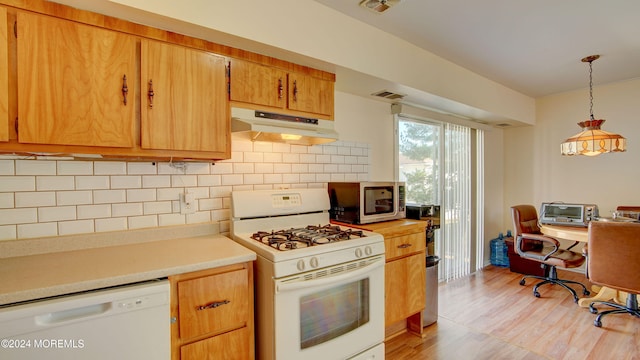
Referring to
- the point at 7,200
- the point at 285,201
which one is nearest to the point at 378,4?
the point at 285,201

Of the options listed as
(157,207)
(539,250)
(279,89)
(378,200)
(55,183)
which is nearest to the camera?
(55,183)

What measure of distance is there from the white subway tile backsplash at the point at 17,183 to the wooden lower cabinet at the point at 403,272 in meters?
1.95

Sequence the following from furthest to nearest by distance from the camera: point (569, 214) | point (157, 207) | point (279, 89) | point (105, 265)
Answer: point (569, 214) → point (279, 89) → point (157, 207) → point (105, 265)

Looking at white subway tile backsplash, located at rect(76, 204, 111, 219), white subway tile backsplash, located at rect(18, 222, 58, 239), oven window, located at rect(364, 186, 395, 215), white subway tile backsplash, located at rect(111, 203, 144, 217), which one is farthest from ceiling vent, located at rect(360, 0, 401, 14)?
white subway tile backsplash, located at rect(18, 222, 58, 239)

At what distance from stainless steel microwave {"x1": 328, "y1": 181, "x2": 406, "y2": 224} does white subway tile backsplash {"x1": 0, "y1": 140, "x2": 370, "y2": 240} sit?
1.03ft

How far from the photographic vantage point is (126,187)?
5.73 ft

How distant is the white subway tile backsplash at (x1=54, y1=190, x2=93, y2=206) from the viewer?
1579 millimetres

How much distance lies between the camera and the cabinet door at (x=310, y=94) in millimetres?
2037

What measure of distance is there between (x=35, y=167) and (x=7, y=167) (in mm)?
102

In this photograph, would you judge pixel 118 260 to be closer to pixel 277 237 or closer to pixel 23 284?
pixel 23 284

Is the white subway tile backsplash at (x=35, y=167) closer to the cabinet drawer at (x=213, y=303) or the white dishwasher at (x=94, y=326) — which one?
the white dishwasher at (x=94, y=326)

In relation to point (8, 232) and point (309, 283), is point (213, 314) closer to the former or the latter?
point (309, 283)

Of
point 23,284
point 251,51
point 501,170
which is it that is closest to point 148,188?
point 23,284

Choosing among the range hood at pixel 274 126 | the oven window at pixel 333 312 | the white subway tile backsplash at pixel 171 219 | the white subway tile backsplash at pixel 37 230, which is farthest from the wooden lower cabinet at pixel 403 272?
the white subway tile backsplash at pixel 37 230
